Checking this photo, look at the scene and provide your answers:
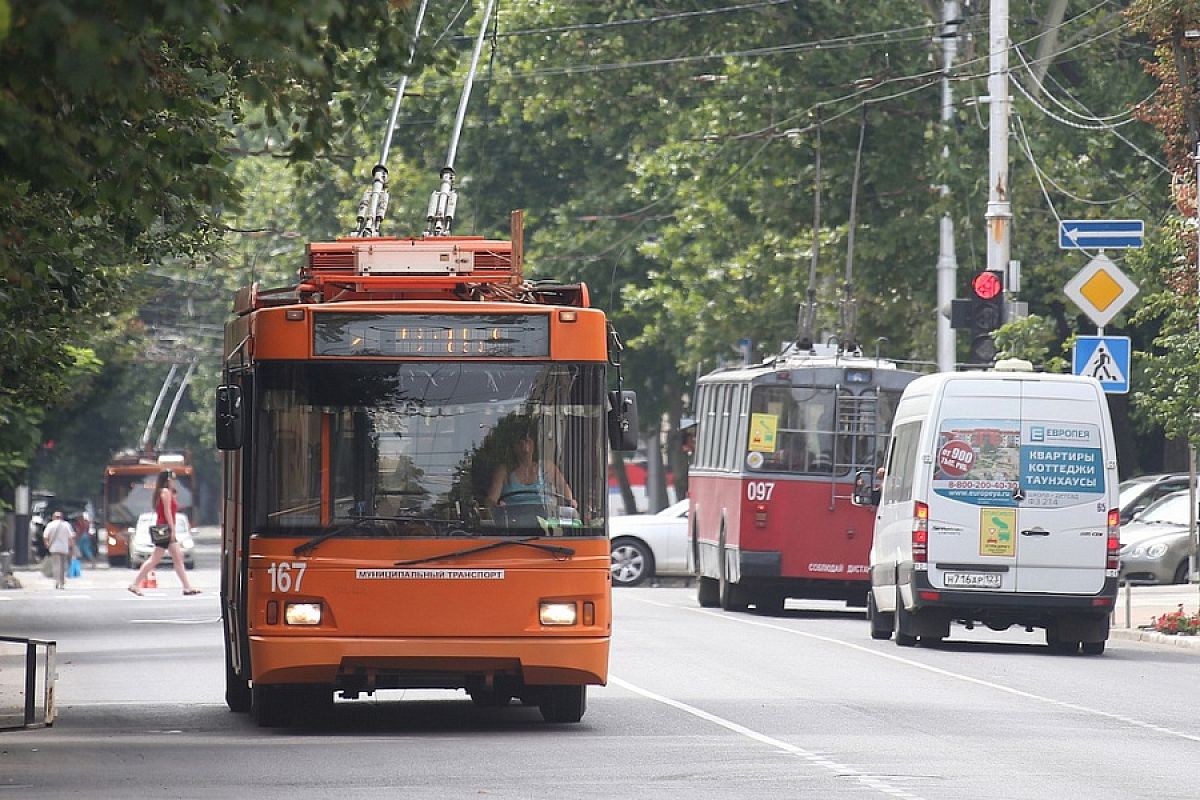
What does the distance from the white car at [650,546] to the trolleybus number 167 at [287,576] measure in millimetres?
24093

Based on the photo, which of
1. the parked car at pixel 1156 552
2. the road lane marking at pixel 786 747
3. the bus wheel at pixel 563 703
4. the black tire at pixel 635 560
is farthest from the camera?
the black tire at pixel 635 560

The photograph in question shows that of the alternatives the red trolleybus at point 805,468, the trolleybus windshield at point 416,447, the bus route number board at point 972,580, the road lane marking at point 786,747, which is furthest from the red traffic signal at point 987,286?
the trolleybus windshield at point 416,447

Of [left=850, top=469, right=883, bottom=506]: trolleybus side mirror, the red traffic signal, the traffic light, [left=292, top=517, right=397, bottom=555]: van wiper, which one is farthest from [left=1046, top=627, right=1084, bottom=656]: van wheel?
[left=292, top=517, right=397, bottom=555]: van wiper

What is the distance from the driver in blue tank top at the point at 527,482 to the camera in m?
14.7

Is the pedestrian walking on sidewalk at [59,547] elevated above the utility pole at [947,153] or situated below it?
below

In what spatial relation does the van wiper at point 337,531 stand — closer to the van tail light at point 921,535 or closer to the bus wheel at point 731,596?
the van tail light at point 921,535

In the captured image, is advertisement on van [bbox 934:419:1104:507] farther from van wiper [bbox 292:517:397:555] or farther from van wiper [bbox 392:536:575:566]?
van wiper [bbox 292:517:397:555]

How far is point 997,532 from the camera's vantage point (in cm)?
2255

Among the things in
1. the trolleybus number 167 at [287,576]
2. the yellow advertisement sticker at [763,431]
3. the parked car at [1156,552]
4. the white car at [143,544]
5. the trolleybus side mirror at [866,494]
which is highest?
the yellow advertisement sticker at [763,431]

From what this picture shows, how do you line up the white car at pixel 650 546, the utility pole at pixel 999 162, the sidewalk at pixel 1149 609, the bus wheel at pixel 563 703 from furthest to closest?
1. the white car at pixel 650 546
2. the utility pole at pixel 999 162
3. the sidewalk at pixel 1149 609
4. the bus wheel at pixel 563 703

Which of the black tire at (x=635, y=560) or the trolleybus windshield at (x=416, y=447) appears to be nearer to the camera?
the trolleybus windshield at (x=416, y=447)

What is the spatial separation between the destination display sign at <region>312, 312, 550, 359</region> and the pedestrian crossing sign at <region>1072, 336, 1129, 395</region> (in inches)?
541

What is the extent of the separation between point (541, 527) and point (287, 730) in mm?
2110

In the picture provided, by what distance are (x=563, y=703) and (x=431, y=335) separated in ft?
7.86
